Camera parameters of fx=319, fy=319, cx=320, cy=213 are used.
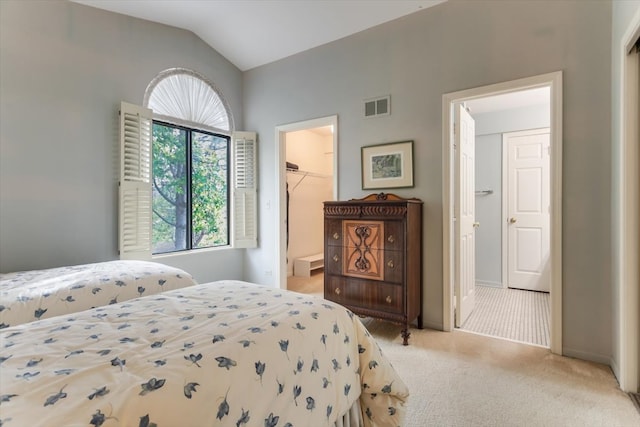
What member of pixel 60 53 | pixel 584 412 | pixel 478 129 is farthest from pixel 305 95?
pixel 584 412

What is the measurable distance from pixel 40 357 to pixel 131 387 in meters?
0.38

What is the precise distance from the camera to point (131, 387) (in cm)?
79

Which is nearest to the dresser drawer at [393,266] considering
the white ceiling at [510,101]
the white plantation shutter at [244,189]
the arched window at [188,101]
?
the white plantation shutter at [244,189]

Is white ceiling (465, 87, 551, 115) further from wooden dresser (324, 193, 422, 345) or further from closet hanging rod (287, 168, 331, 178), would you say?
closet hanging rod (287, 168, 331, 178)

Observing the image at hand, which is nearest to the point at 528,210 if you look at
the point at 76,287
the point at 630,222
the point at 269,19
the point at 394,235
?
the point at 630,222

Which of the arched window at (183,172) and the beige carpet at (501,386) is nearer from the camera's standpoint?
the beige carpet at (501,386)

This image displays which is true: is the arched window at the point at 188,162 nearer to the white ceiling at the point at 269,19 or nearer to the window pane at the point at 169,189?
the window pane at the point at 169,189

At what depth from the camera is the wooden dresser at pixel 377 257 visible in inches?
105

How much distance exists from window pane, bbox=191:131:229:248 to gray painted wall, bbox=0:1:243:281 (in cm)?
86

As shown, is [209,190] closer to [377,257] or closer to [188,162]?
[188,162]

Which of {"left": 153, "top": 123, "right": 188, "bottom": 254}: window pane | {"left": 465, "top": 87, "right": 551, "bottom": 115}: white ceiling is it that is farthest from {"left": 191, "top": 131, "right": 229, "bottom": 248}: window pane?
{"left": 465, "top": 87, "right": 551, "bottom": 115}: white ceiling

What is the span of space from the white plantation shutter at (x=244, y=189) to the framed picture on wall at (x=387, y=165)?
1.56 metres

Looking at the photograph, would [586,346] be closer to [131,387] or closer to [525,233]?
[525,233]

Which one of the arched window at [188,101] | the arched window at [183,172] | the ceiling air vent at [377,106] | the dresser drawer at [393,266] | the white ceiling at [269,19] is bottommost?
the dresser drawer at [393,266]
